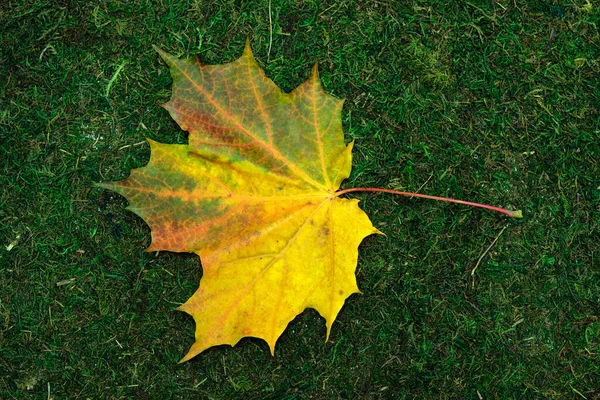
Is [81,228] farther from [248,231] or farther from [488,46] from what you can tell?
[488,46]

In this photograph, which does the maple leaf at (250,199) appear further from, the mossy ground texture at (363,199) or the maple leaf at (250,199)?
the mossy ground texture at (363,199)

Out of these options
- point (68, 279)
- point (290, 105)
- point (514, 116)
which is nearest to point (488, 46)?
point (514, 116)

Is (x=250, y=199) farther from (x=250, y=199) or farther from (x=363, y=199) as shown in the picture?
(x=363, y=199)

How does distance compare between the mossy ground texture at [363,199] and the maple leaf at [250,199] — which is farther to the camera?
the mossy ground texture at [363,199]

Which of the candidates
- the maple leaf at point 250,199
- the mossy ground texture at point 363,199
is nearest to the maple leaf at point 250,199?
the maple leaf at point 250,199

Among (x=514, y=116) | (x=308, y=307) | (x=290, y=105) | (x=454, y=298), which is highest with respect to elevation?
(x=290, y=105)

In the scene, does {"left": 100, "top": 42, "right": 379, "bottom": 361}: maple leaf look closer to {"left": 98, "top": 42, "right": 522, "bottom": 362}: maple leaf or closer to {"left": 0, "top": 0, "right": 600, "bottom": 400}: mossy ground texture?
{"left": 98, "top": 42, "right": 522, "bottom": 362}: maple leaf
